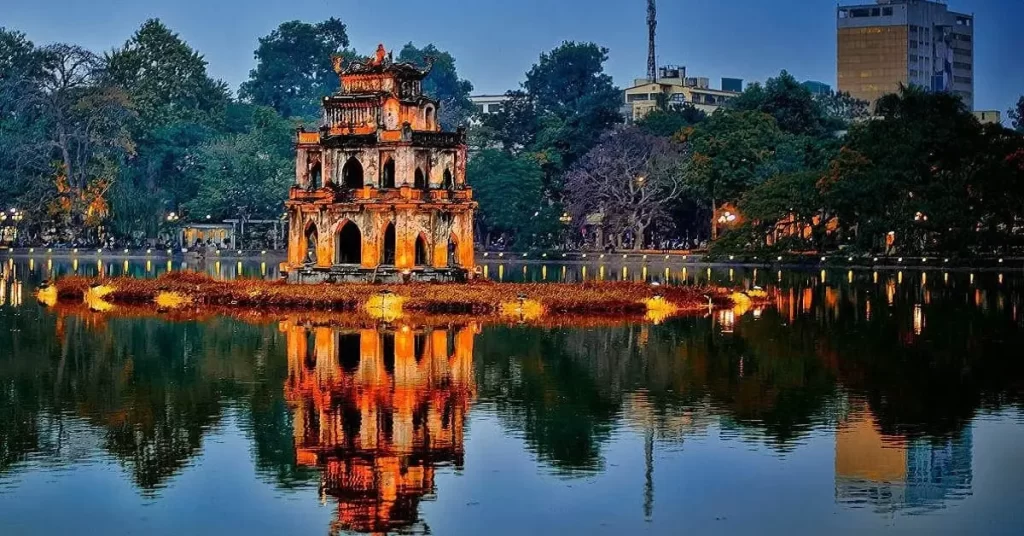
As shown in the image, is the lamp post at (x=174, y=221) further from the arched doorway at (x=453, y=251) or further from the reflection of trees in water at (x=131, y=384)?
the reflection of trees in water at (x=131, y=384)

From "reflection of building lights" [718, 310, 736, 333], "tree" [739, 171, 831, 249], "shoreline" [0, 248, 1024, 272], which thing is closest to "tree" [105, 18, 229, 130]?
"shoreline" [0, 248, 1024, 272]

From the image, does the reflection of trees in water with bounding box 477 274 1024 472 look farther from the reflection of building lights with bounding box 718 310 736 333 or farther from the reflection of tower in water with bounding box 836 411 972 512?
the reflection of tower in water with bounding box 836 411 972 512

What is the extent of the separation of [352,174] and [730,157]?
2275 inches

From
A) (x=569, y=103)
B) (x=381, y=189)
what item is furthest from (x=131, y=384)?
(x=569, y=103)

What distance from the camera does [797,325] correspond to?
184ft

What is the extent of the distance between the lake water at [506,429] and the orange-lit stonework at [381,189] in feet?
50.6

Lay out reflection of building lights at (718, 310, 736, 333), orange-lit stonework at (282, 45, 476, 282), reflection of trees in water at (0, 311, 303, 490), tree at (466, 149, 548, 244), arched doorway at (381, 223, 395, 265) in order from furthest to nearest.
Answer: tree at (466, 149, 548, 244)
arched doorway at (381, 223, 395, 265)
orange-lit stonework at (282, 45, 476, 282)
reflection of building lights at (718, 310, 736, 333)
reflection of trees in water at (0, 311, 303, 490)

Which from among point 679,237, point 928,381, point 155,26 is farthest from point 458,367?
point 155,26

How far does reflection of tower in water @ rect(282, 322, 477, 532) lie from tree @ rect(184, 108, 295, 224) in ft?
293

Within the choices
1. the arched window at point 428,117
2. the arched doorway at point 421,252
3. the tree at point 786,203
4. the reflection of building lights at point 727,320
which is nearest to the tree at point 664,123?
the tree at point 786,203

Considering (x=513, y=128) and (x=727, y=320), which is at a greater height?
(x=513, y=128)

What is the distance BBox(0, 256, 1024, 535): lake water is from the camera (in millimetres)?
23641

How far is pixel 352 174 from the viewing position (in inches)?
2785

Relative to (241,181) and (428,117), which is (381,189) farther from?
(241,181)
